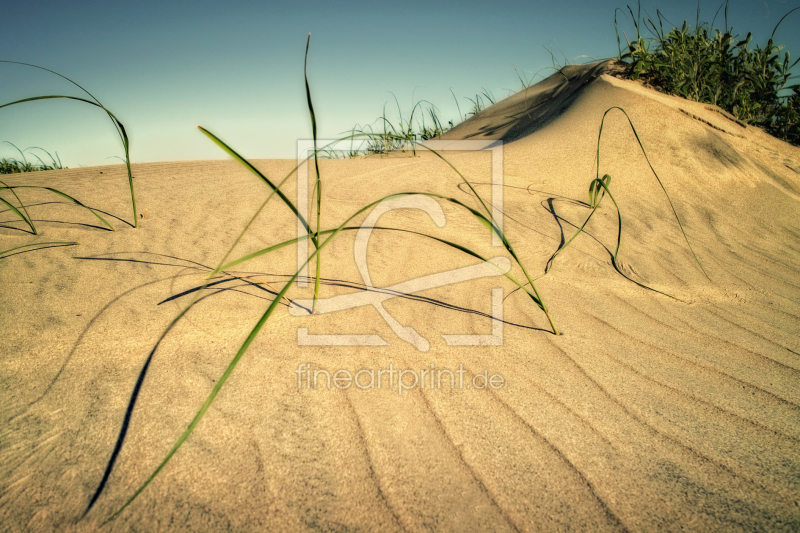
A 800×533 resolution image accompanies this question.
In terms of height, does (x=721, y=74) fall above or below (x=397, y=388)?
above

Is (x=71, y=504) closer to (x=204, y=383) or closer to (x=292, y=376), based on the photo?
(x=204, y=383)

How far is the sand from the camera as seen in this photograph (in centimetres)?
78

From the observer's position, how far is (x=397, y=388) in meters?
1.09

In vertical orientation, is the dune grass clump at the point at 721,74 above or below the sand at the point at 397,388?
above

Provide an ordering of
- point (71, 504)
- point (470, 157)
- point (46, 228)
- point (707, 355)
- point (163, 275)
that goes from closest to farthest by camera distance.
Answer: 1. point (71, 504)
2. point (707, 355)
3. point (163, 275)
4. point (46, 228)
5. point (470, 157)

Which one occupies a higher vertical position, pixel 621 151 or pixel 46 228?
pixel 621 151

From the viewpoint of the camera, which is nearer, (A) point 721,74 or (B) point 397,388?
(B) point 397,388

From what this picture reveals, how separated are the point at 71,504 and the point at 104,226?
161 centimetres

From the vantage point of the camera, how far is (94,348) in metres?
1.14

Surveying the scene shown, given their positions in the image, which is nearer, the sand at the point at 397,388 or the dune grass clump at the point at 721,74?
→ the sand at the point at 397,388

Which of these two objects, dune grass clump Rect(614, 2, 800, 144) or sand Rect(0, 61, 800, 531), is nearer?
sand Rect(0, 61, 800, 531)

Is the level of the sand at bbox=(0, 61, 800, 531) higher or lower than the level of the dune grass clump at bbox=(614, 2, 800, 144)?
lower

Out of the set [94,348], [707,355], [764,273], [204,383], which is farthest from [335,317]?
[764,273]

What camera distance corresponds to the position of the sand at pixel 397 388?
0.78m
